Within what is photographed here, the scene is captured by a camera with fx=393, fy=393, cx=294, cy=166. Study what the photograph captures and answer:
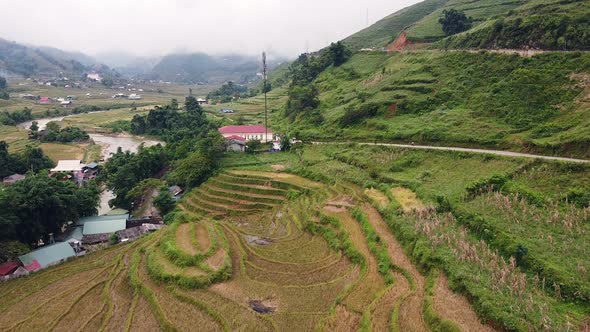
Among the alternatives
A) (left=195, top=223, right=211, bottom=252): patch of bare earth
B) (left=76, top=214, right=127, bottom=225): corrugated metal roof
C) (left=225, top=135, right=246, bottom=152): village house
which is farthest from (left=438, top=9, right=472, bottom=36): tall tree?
(left=76, top=214, right=127, bottom=225): corrugated metal roof

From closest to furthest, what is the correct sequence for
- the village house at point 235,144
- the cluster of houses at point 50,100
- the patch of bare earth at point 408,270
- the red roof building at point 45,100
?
the patch of bare earth at point 408,270, the village house at point 235,144, the cluster of houses at point 50,100, the red roof building at point 45,100

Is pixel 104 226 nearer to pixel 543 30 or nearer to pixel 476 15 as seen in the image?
pixel 543 30

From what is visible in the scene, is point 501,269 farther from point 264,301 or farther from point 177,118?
point 177,118

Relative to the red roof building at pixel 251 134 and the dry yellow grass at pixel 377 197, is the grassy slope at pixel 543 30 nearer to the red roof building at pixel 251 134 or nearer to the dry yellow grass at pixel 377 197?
the dry yellow grass at pixel 377 197

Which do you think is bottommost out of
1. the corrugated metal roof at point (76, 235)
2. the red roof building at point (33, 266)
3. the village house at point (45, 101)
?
→ the corrugated metal roof at point (76, 235)

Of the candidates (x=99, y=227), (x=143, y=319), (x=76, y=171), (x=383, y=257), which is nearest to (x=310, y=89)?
(x=76, y=171)

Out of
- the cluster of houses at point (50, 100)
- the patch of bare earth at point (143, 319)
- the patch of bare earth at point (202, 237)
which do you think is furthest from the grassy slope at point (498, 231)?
the cluster of houses at point (50, 100)

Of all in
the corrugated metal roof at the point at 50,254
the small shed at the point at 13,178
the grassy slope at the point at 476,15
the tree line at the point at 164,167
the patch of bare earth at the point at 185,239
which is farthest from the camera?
the grassy slope at the point at 476,15
